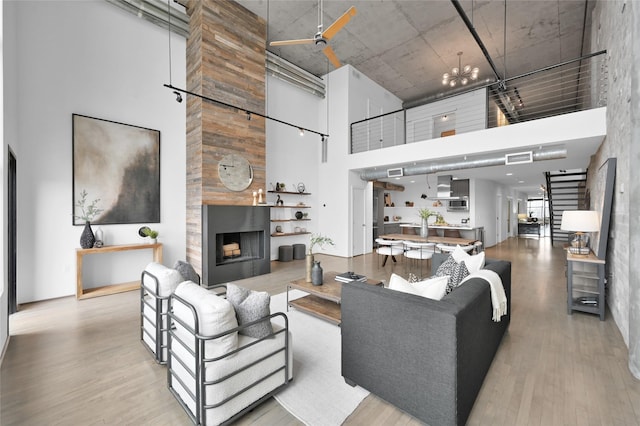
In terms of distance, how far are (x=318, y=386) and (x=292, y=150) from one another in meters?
6.64

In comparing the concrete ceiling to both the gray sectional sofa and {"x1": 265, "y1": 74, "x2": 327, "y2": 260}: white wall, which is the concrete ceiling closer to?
{"x1": 265, "y1": 74, "x2": 327, "y2": 260}: white wall

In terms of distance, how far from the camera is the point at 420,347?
1731 mm

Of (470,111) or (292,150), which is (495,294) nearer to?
(292,150)

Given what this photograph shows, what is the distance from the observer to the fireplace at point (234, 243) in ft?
17.3

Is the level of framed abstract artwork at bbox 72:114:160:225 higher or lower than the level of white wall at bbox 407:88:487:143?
lower

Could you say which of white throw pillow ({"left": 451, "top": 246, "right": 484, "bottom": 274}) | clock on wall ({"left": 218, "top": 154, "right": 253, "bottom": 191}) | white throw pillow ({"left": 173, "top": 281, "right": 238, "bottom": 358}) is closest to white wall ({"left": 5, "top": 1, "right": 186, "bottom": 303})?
clock on wall ({"left": 218, "top": 154, "right": 253, "bottom": 191})

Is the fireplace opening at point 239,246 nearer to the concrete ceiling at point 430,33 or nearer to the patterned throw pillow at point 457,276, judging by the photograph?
the patterned throw pillow at point 457,276

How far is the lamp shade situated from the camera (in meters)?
3.71

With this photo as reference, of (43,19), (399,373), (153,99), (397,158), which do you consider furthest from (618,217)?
(43,19)

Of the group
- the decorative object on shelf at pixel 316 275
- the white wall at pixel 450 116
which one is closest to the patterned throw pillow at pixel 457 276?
the decorative object on shelf at pixel 316 275

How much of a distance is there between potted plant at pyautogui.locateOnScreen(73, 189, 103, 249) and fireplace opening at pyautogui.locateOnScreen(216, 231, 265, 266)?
1972 mm

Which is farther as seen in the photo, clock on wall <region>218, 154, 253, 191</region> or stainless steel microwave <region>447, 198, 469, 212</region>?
stainless steel microwave <region>447, 198, 469, 212</region>

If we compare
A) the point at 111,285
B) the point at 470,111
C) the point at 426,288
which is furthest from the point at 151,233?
the point at 470,111

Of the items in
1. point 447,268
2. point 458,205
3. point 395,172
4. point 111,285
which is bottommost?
point 111,285
